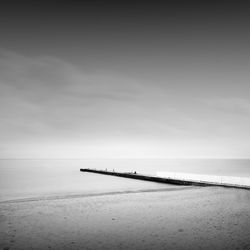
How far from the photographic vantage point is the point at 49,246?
8672mm

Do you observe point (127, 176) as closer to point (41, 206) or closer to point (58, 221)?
point (41, 206)

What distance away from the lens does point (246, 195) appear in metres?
18.7

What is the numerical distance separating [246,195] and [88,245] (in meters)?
14.8

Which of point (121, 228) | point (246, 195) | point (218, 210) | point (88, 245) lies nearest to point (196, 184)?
point (246, 195)

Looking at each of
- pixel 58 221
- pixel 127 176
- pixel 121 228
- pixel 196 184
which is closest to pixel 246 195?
pixel 196 184

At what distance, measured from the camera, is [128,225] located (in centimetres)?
1141

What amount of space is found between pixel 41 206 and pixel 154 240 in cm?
1008

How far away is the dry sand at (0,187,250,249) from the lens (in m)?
8.88

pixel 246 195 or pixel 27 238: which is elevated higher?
pixel 246 195

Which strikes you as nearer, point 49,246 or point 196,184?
point 49,246

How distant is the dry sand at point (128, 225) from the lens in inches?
349

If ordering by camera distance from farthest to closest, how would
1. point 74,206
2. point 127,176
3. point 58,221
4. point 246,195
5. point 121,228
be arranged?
point 127,176 < point 246,195 < point 74,206 < point 58,221 < point 121,228

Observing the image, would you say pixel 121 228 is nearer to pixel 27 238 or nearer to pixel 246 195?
pixel 27 238

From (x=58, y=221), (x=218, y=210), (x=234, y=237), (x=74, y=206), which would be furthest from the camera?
(x=74, y=206)
